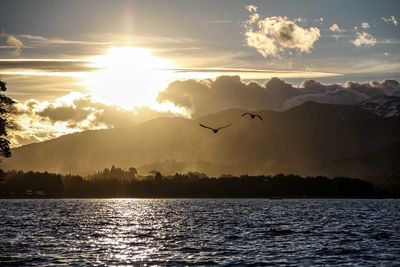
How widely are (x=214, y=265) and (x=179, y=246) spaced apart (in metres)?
23.9

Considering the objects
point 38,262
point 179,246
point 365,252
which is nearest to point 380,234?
point 365,252

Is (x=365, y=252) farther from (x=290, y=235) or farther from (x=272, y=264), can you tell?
(x=290, y=235)

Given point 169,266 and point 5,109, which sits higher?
point 5,109

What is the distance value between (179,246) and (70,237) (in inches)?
946

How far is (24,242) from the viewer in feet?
331

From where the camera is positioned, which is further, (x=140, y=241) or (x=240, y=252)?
(x=140, y=241)

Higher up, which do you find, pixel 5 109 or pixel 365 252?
pixel 5 109

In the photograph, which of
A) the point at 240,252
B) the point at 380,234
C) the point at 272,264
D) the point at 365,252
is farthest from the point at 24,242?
the point at 380,234

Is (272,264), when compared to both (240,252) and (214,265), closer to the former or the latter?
(214,265)

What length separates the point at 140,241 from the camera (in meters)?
110

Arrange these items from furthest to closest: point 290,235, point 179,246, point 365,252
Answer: point 290,235, point 179,246, point 365,252

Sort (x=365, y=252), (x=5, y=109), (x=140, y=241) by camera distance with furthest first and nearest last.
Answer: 1. (x=140, y=241)
2. (x=365, y=252)
3. (x=5, y=109)

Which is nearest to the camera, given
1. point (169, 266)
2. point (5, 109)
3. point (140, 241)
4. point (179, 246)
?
point (169, 266)

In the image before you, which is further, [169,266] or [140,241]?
[140,241]
